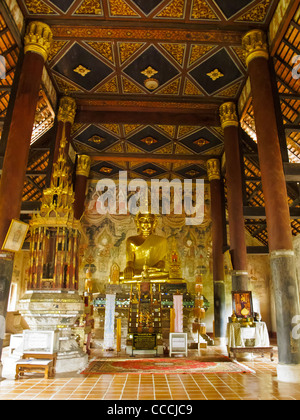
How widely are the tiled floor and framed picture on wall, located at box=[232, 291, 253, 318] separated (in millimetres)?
2145

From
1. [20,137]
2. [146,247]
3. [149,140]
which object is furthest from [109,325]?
[149,140]

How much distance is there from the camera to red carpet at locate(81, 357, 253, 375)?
20.4ft

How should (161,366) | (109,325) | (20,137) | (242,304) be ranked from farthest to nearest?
(109,325) → (242,304) → (20,137) → (161,366)

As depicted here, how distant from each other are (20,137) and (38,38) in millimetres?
2674

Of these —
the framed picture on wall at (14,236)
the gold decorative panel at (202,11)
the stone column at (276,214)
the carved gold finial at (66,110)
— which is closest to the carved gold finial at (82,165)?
the carved gold finial at (66,110)

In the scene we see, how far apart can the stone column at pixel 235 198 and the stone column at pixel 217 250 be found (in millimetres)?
3248

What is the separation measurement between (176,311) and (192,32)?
282 inches

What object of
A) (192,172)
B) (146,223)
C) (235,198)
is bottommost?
(235,198)

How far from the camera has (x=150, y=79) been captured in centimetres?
994

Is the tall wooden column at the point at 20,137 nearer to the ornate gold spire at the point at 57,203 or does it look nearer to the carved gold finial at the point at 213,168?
the ornate gold spire at the point at 57,203

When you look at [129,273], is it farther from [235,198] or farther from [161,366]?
[161,366]

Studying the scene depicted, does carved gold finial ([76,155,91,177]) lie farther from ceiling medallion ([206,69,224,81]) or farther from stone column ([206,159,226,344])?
ceiling medallion ([206,69,224,81])

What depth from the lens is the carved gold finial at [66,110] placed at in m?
10.6

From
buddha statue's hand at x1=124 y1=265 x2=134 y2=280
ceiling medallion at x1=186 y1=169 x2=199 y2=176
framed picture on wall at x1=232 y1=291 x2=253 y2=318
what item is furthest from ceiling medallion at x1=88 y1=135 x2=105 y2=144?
framed picture on wall at x1=232 y1=291 x2=253 y2=318
